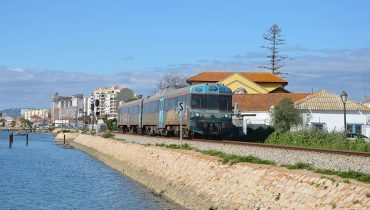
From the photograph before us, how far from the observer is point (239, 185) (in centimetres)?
1750

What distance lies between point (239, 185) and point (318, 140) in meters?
14.3

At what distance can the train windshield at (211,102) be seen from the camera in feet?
118

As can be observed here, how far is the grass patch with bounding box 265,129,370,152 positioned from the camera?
26656 millimetres

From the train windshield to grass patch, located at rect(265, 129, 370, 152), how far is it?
350 centimetres

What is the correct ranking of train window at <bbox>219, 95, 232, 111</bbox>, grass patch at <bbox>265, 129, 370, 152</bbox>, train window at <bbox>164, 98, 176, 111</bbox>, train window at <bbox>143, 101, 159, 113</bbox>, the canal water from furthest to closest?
1. train window at <bbox>143, 101, 159, 113</bbox>
2. train window at <bbox>164, 98, 176, 111</bbox>
3. train window at <bbox>219, 95, 232, 111</bbox>
4. grass patch at <bbox>265, 129, 370, 152</bbox>
5. the canal water

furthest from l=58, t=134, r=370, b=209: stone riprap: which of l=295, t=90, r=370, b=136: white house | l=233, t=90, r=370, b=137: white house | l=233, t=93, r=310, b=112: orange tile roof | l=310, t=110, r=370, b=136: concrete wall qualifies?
l=233, t=93, r=310, b=112: orange tile roof

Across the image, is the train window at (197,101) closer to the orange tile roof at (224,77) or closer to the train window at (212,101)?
the train window at (212,101)

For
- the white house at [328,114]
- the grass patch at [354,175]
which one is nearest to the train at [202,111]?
the white house at [328,114]

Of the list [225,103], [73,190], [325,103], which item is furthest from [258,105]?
[73,190]

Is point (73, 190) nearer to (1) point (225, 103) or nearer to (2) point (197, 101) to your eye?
(2) point (197, 101)

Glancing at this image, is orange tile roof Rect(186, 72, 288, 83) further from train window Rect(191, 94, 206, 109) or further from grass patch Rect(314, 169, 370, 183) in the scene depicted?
grass patch Rect(314, 169, 370, 183)

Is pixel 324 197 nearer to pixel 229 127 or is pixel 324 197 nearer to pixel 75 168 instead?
pixel 229 127

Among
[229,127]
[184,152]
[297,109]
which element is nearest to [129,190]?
[184,152]

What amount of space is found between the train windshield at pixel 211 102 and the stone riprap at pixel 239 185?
197 inches
